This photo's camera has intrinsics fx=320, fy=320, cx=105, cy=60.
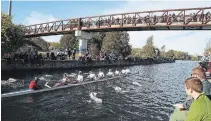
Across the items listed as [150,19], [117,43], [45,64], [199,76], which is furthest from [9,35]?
[117,43]

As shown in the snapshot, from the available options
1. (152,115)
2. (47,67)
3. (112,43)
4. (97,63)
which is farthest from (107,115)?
(112,43)

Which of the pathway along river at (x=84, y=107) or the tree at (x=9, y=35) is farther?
the tree at (x=9, y=35)

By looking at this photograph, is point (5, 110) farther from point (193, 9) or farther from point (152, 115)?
point (193, 9)

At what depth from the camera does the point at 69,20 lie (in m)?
66.8

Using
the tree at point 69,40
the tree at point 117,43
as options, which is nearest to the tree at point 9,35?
the tree at point 117,43

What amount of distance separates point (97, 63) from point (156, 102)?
42063 mm

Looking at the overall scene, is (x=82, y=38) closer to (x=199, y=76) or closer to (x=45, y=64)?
(x=45, y=64)

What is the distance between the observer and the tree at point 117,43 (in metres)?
103

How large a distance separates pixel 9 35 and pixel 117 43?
64174 mm

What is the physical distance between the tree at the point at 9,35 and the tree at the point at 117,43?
59.7 m

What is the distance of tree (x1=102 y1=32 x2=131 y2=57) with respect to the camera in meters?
103

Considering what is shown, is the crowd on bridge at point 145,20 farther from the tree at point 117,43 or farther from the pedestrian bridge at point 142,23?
the tree at point 117,43

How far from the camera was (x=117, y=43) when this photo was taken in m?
105

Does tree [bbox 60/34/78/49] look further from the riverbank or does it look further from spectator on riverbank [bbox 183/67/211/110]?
spectator on riverbank [bbox 183/67/211/110]
